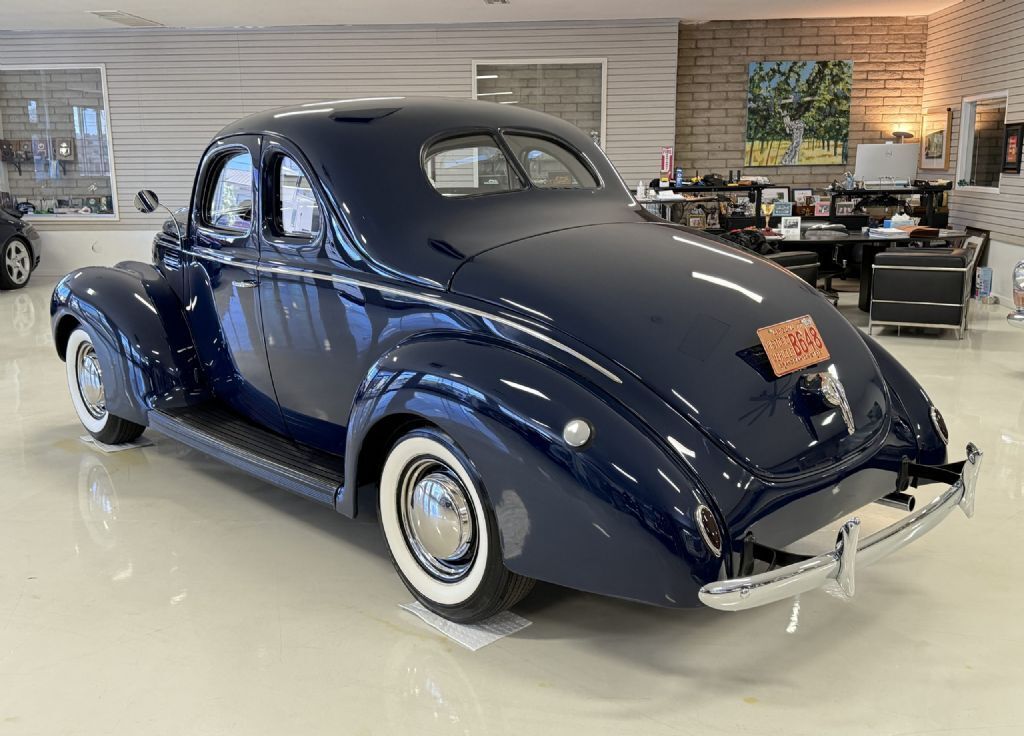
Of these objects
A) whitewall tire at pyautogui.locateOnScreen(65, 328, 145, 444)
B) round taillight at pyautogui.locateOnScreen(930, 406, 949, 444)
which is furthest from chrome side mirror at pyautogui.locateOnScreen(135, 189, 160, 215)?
round taillight at pyautogui.locateOnScreen(930, 406, 949, 444)

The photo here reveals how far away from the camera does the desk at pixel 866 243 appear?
830 cm

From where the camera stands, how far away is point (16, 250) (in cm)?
1047

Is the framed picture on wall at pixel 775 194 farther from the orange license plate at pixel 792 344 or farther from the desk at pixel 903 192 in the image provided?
the orange license plate at pixel 792 344

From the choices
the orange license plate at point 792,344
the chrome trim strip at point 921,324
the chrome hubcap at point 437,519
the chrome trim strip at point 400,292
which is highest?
the chrome trim strip at point 400,292

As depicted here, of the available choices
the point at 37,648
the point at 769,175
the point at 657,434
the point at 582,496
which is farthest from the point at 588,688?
the point at 769,175

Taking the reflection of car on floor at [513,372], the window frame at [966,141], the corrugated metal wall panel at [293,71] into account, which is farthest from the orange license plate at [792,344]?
the corrugated metal wall panel at [293,71]

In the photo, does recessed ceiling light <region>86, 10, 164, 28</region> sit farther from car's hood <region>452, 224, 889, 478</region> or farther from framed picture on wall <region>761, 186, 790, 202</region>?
car's hood <region>452, 224, 889, 478</region>

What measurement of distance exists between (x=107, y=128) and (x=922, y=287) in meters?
11.2

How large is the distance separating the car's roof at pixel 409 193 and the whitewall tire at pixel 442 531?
586 mm

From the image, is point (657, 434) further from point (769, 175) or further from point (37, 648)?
point (769, 175)

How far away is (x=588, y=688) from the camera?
2.47 meters

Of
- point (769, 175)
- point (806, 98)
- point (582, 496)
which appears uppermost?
point (806, 98)

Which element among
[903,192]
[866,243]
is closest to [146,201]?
[866,243]

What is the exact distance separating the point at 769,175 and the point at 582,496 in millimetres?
11344
